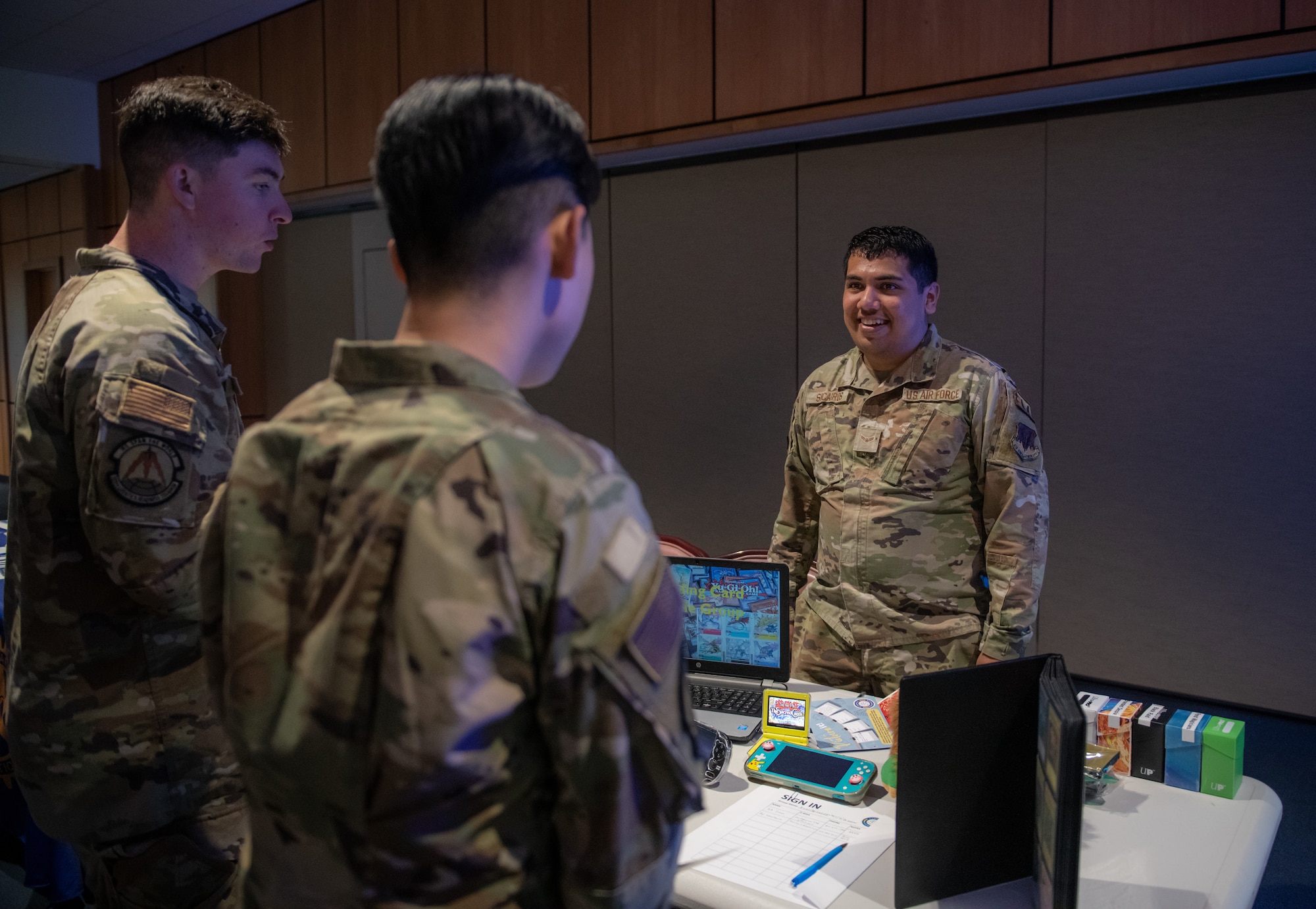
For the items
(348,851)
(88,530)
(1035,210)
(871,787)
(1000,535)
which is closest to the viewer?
(348,851)

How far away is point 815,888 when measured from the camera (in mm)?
1375

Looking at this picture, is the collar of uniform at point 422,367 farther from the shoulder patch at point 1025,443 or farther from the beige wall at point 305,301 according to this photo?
the beige wall at point 305,301

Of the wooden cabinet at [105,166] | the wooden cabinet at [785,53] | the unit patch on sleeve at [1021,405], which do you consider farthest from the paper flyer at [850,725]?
the wooden cabinet at [105,166]

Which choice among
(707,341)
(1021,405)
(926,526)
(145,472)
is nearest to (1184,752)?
(926,526)

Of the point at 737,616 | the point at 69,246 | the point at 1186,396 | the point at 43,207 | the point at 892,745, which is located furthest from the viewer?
the point at 43,207

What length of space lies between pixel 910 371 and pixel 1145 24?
1.68 metres

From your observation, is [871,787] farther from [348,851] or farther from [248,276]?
[248,276]

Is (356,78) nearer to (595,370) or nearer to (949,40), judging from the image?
(595,370)

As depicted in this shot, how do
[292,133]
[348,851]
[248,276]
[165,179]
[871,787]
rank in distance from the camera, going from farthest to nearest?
[248,276] → [292,133] → [871,787] → [165,179] → [348,851]

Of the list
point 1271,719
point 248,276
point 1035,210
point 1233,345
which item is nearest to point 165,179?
point 1035,210

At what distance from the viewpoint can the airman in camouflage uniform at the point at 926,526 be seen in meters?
2.33

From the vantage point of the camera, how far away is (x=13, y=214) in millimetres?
7727

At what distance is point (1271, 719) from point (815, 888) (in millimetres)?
2990

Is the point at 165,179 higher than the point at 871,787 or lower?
higher
